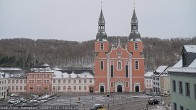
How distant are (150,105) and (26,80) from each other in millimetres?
30859

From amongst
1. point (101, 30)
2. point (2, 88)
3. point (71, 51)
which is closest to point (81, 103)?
point (2, 88)

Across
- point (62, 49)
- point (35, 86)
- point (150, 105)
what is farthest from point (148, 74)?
point (62, 49)

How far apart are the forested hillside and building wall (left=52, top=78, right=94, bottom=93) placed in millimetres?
30271

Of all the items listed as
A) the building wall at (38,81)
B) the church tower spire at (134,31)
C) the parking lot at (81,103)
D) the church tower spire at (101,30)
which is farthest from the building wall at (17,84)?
the church tower spire at (134,31)

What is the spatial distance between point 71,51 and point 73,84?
54.8m

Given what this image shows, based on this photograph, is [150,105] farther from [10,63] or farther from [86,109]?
[10,63]

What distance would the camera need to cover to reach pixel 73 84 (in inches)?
2224

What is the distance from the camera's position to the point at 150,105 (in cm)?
3159

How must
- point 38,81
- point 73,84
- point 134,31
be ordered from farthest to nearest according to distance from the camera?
point 134,31, point 73,84, point 38,81

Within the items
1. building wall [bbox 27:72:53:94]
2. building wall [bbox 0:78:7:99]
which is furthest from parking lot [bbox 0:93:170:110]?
building wall [bbox 27:72:53:94]

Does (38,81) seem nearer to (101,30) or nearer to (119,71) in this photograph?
(119,71)

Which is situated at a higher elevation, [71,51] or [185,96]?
[71,51]

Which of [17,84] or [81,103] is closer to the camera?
[81,103]

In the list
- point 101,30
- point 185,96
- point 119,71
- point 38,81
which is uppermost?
point 101,30
